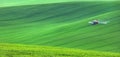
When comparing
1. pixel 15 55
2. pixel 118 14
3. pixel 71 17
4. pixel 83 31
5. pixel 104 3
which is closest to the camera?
pixel 15 55

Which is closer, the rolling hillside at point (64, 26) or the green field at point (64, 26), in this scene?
the green field at point (64, 26)

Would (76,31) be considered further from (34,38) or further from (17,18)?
(17,18)

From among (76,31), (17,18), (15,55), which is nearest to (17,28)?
(17,18)

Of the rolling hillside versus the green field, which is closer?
the green field

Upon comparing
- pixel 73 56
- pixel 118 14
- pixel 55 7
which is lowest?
pixel 73 56

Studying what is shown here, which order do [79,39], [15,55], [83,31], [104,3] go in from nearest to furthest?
[15,55]
[79,39]
[83,31]
[104,3]
